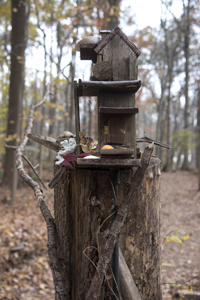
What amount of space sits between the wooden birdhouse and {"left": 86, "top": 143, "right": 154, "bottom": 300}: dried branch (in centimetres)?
27

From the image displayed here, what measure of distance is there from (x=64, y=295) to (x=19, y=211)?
5.62m

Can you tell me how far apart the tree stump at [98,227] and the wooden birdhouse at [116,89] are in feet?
1.04

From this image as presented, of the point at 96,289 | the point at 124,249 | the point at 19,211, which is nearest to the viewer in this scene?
the point at 96,289

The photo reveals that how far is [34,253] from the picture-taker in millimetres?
4809

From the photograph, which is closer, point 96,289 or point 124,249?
point 96,289

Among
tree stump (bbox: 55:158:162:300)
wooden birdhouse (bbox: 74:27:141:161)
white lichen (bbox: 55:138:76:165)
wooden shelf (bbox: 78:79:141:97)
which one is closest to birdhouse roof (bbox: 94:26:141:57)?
wooden birdhouse (bbox: 74:27:141:161)

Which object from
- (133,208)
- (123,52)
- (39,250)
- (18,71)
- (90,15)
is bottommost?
(39,250)

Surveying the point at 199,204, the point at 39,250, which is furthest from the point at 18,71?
the point at 199,204

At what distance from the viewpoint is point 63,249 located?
6.69 feet

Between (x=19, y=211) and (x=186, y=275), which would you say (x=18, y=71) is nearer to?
(x=19, y=211)

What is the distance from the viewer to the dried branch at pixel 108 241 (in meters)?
1.61

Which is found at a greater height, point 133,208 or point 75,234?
point 133,208

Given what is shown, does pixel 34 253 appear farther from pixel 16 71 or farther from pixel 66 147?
pixel 16 71

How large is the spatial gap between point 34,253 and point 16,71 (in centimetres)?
664
